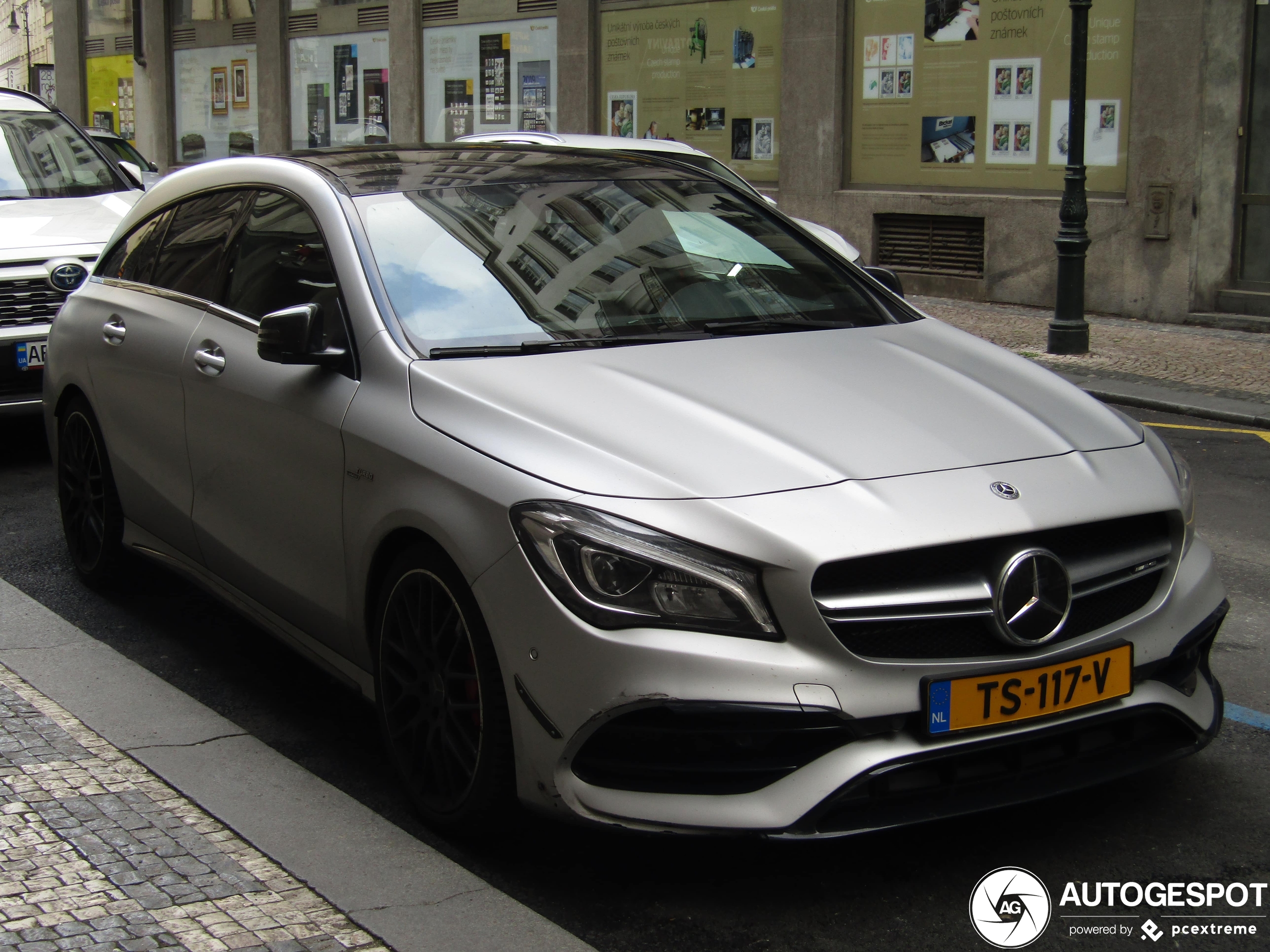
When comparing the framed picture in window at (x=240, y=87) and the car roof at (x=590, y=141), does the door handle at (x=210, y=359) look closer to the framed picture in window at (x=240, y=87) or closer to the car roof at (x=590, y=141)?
the car roof at (x=590, y=141)

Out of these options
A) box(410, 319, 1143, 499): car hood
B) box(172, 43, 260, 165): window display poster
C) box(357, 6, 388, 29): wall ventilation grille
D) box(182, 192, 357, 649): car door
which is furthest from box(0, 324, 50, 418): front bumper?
box(172, 43, 260, 165): window display poster

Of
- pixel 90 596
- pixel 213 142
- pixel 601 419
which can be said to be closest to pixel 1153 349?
pixel 90 596

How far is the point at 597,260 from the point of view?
173 inches

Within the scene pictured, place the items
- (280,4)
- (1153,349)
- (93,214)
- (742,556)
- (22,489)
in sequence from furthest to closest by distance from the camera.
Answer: (280,4)
(1153,349)
(93,214)
(22,489)
(742,556)

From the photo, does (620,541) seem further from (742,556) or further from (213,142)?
(213,142)

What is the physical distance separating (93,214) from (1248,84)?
9.60 meters

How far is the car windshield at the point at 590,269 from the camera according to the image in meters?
4.14

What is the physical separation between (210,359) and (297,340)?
791mm

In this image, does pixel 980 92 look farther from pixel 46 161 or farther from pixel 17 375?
pixel 17 375

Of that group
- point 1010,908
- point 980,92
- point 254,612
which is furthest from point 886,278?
point 980,92

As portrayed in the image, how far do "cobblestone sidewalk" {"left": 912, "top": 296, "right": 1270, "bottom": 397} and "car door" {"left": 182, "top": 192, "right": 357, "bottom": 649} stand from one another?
7.50m

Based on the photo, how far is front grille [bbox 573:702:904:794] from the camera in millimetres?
3086

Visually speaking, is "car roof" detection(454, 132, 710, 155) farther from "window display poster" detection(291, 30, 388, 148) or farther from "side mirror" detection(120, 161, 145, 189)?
"window display poster" detection(291, 30, 388, 148)

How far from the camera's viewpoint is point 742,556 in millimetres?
3115
